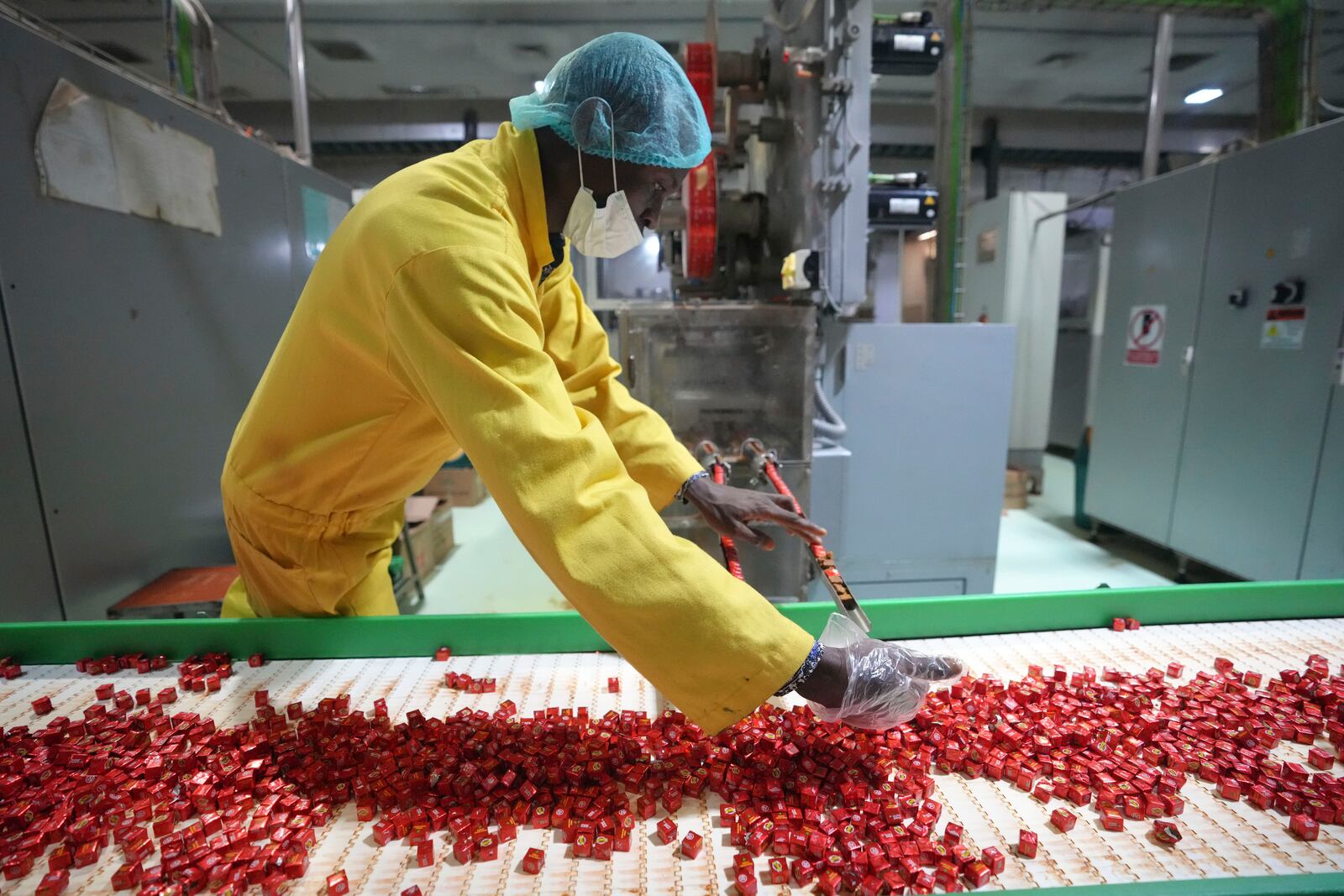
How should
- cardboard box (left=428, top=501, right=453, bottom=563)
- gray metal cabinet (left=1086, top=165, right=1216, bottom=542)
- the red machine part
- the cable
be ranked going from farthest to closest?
1. cardboard box (left=428, top=501, right=453, bottom=563)
2. gray metal cabinet (left=1086, top=165, right=1216, bottom=542)
3. the red machine part
4. the cable

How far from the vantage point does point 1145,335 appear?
4266mm

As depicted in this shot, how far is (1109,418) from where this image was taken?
458cm

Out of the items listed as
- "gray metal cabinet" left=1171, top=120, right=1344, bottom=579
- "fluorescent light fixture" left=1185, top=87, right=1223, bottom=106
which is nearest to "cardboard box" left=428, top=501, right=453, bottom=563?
"gray metal cabinet" left=1171, top=120, right=1344, bottom=579

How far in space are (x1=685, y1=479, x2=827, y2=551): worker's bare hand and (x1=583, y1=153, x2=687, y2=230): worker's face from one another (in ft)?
2.20

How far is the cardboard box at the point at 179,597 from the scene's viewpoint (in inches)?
84.1

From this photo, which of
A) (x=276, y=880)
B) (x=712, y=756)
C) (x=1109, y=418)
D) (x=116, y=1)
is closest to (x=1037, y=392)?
(x=1109, y=418)

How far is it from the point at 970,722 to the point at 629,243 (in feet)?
4.00

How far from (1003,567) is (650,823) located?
13.0ft

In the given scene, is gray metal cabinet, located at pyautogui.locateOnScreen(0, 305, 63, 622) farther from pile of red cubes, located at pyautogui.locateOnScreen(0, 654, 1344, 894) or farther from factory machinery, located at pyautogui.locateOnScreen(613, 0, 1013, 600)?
factory machinery, located at pyautogui.locateOnScreen(613, 0, 1013, 600)

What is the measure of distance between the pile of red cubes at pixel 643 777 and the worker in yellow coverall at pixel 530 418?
0.18 meters

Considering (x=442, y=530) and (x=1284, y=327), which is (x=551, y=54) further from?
(x=1284, y=327)

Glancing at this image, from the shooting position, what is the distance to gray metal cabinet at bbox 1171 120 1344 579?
3201 mm

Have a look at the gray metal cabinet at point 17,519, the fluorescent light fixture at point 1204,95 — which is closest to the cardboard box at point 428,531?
the gray metal cabinet at point 17,519

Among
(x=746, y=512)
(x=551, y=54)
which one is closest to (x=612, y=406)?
(x=746, y=512)
